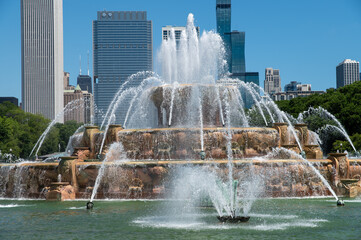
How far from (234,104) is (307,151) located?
798cm

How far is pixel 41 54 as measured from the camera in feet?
631

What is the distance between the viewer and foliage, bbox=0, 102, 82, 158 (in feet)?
234

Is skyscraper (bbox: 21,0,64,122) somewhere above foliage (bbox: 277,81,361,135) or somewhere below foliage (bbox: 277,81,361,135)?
above

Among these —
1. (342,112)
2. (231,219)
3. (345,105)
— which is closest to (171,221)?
(231,219)

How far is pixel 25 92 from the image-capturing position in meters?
195

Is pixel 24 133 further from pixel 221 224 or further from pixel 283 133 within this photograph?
pixel 221 224

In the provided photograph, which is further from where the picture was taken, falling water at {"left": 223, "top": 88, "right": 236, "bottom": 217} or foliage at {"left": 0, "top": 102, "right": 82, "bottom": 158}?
foliage at {"left": 0, "top": 102, "right": 82, "bottom": 158}

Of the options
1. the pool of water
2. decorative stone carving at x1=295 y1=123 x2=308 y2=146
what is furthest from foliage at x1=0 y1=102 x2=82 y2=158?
the pool of water

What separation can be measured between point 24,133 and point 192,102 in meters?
54.6

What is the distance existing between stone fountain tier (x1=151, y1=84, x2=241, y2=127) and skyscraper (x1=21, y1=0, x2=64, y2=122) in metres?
165

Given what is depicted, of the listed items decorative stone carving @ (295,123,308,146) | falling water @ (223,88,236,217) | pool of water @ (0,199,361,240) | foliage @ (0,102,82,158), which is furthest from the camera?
foliage @ (0,102,82,158)

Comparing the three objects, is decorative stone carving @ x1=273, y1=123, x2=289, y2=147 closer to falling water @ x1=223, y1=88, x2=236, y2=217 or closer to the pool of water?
falling water @ x1=223, y1=88, x2=236, y2=217

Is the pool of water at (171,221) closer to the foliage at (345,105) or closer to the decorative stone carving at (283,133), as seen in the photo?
the decorative stone carving at (283,133)

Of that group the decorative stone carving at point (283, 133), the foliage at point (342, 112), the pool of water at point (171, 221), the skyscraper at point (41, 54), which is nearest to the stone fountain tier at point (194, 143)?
the decorative stone carving at point (283, 133)
